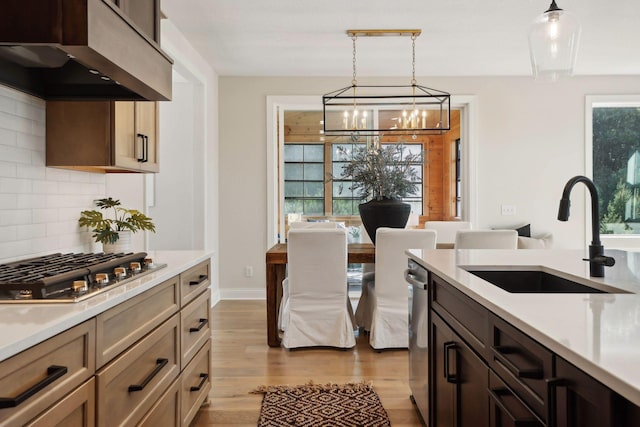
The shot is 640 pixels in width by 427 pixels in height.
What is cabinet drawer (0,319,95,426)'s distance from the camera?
92 centimetres

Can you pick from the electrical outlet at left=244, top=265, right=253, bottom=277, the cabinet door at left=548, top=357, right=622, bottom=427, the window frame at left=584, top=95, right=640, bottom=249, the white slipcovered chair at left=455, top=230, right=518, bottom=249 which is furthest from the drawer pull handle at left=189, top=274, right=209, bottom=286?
the window frame at left=584, top=95, right=640, bottom=249

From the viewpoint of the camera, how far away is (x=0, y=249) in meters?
1.89

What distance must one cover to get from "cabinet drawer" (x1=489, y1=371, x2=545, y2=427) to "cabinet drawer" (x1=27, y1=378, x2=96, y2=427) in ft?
3.46

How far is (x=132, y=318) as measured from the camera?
1562 millimetres

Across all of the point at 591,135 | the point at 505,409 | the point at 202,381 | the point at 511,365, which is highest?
the point at 591,135

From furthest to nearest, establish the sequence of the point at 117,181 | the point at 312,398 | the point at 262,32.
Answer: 1. the point at 262,32
2. the point at 117,181
3. the point at 312,398

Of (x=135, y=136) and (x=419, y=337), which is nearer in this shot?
(x=419, y=337)

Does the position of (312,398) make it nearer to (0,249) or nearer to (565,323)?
(0,249)

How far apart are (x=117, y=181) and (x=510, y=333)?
8.22 feet

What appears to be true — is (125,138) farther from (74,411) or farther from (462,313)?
(462,313)

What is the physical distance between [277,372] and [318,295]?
67 cm

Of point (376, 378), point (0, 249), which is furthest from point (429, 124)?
point (0, 249)

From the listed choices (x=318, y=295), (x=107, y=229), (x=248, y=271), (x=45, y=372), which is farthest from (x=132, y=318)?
(x=248, y=271)

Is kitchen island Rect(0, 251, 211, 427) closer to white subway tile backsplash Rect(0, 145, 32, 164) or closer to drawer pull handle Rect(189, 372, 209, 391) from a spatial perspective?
drawer pull handle Rect(189, 372, 209, 391)
